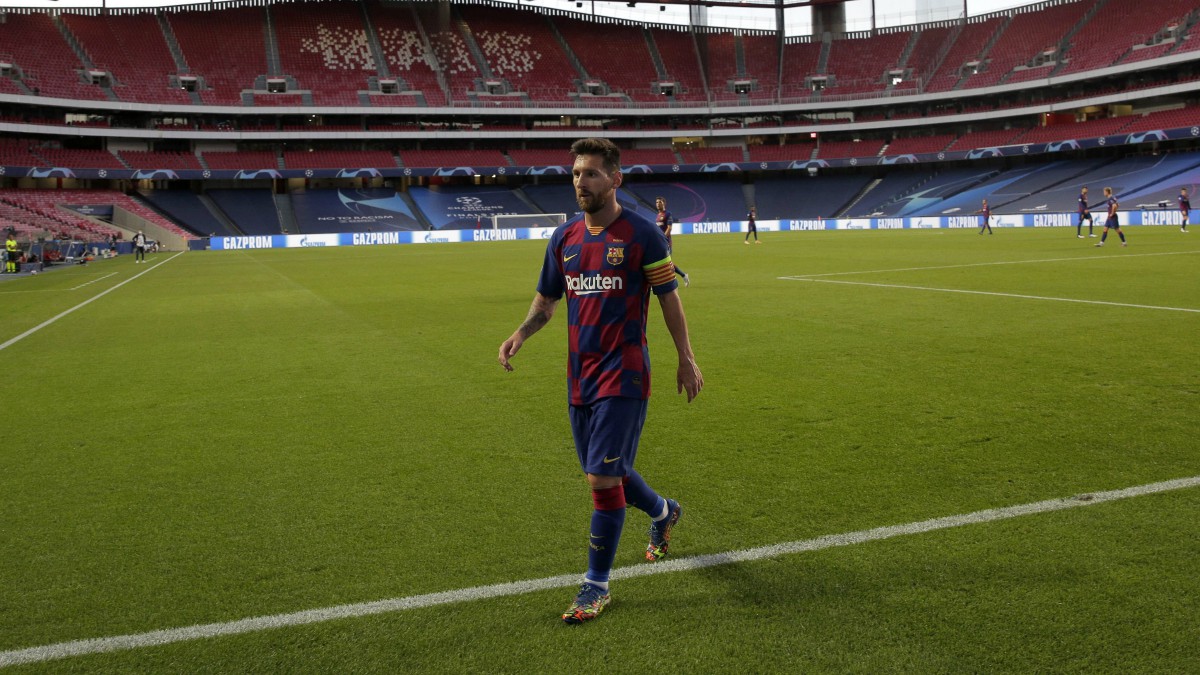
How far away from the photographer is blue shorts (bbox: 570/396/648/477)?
4027 millimetres

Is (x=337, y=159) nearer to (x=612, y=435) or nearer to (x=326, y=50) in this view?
(x=326, y=50)

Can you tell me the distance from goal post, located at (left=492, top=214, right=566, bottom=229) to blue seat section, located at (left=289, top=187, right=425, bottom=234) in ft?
21.0

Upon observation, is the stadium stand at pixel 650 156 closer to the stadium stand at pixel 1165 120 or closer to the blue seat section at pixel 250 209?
the blue seat section at pixel 250 209

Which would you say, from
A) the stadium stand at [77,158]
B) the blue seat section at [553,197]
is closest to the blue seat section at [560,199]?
the blue seat section at [553,197]

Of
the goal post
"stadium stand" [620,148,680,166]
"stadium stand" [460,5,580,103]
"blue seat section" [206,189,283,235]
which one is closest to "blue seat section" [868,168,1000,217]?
"stadium stand" [620,148,680,166]

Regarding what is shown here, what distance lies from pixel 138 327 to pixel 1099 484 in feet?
50.1

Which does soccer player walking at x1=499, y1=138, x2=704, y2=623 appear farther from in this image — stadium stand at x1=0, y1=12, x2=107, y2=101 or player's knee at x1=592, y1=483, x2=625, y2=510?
stadium stand at x1=0, y1=12, x2=107, y2=101

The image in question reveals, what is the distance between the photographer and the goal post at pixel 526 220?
69.8 m

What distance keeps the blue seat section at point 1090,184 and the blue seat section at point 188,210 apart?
5728cm

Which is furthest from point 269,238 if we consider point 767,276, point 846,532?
point 846,532

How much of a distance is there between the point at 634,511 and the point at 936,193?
73.4 m

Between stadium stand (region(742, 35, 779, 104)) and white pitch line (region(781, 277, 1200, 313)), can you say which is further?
stadium stand (region(742, 35, 779, 104))

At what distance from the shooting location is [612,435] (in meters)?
4.04

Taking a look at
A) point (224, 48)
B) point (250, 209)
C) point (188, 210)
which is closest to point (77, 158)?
point (188, 210)
